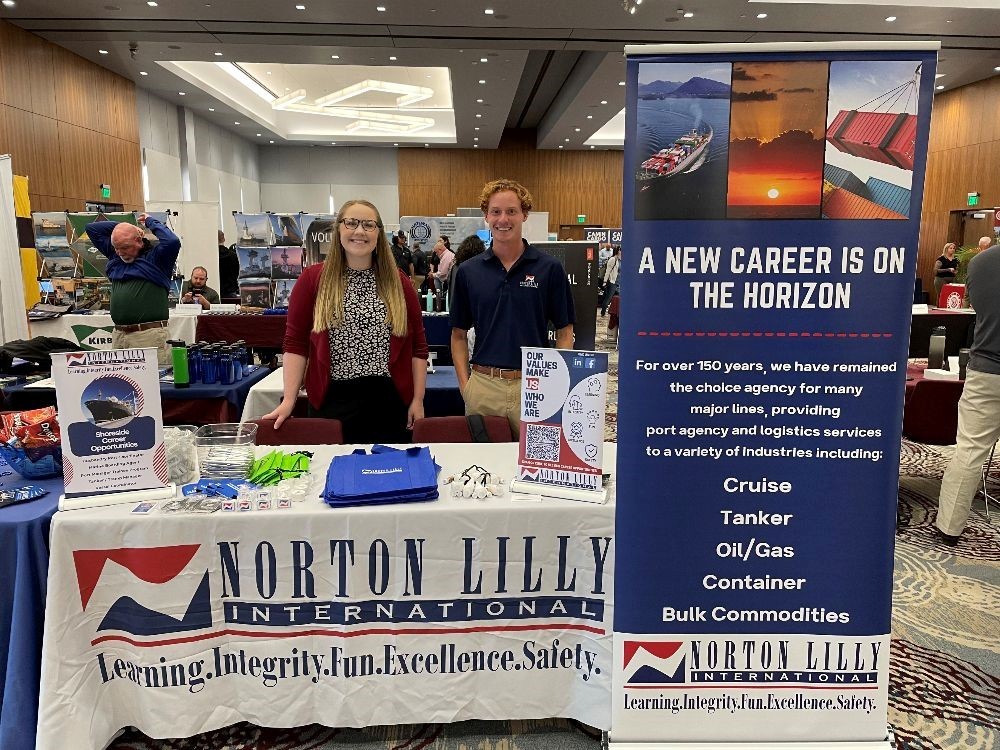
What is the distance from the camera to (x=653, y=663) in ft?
5.40

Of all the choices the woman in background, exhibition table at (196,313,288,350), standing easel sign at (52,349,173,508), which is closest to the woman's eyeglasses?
standing easel sign at (52,349,173,508)

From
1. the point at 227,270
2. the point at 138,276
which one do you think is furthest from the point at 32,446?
the point at 227,270

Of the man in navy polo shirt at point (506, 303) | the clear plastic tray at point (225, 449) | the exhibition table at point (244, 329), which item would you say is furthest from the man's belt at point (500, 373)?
the exhibition table at point (244, 329)

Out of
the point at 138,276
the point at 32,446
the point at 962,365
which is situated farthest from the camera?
the point at 138,276

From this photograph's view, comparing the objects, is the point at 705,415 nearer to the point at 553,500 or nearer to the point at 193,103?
the point at 553,500

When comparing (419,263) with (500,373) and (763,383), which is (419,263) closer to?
(500,373)

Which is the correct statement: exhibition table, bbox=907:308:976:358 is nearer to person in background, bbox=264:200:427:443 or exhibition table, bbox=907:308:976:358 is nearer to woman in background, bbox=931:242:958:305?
person in background, bbox=264:200:427:443

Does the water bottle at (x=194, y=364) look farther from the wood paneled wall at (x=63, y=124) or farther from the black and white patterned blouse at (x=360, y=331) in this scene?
the wood paneled wall at (x=63, y=124)

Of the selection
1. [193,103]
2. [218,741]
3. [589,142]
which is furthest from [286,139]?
[218,741]

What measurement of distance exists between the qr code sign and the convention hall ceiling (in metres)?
6.96

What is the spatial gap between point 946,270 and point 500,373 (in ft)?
36.5

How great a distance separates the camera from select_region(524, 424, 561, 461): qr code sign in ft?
6.03

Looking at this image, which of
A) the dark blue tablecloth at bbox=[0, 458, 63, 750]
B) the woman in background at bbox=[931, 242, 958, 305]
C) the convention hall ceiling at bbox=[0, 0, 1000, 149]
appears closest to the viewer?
the dark blue tablecloth at bbox=[0, 458, 63, 750]

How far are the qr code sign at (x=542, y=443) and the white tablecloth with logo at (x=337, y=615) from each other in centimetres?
13
